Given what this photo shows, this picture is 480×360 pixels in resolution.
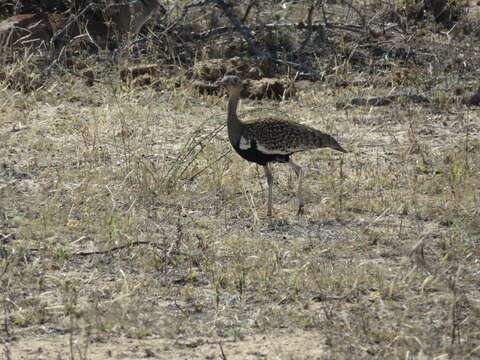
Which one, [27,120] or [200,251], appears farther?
[27,120]

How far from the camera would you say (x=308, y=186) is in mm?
7801

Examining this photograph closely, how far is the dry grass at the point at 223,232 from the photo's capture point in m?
5.21

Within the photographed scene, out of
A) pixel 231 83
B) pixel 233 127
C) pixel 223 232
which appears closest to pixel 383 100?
pixel 231 83

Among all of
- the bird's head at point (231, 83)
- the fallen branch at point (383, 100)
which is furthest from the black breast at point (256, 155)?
the fallen branch at point (383, 100)

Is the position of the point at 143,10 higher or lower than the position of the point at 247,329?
higher

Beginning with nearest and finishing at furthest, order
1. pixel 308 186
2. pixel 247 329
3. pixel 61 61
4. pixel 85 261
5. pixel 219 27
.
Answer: pixel 247 329, pixel 85 261, pixel 308 186, pixel 61 61, pixel 219 27

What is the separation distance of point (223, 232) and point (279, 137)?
2.83ft

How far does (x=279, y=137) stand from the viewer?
7.16m

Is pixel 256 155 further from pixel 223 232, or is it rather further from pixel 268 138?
pixel 223 232

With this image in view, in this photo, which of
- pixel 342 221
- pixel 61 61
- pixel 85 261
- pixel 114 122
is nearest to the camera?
pixel 85 261

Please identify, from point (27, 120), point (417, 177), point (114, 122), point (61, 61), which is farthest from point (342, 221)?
point (61, 61)

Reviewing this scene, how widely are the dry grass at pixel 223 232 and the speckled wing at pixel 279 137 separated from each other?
0.41 metres

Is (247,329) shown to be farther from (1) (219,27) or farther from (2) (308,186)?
(1) (219,27)

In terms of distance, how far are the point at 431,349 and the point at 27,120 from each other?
17.3ft
